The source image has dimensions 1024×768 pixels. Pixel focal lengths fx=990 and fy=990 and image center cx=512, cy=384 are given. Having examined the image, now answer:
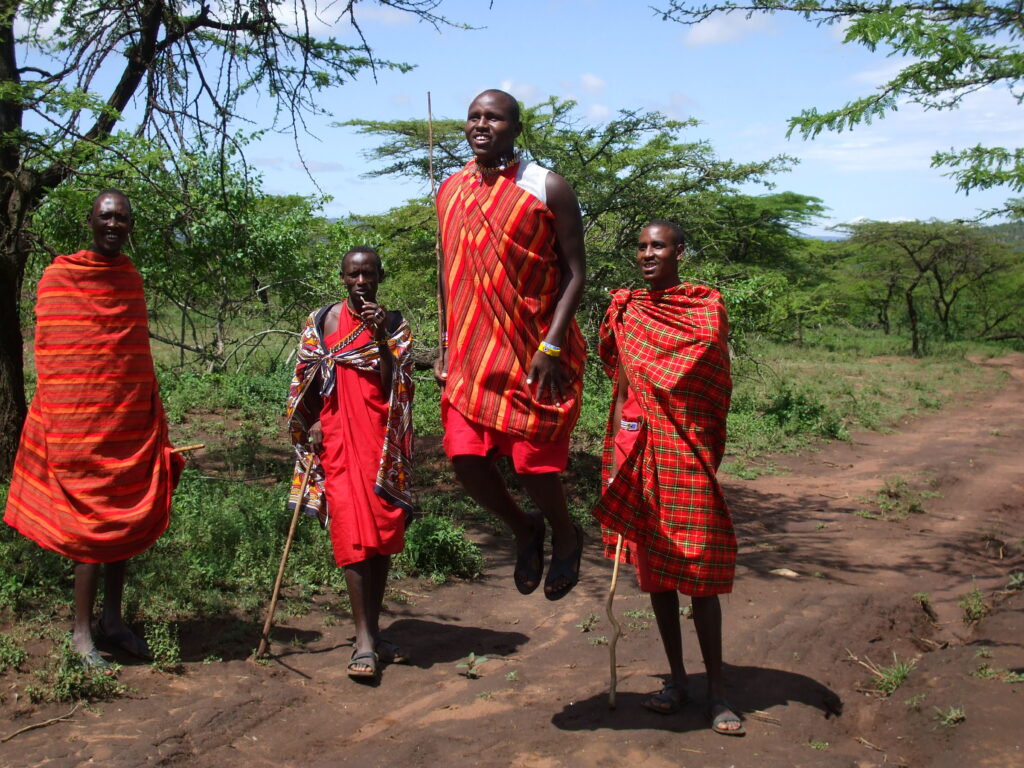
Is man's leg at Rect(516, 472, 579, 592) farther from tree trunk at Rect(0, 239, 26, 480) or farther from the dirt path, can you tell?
tree trunk at Rect(0, 239, 26, 480)

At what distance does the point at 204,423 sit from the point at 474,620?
14.8 feet

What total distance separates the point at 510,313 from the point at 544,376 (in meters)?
0.26

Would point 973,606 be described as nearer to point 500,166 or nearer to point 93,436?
point 500,166

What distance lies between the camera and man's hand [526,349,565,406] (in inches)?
141

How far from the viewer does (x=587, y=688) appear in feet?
14.0

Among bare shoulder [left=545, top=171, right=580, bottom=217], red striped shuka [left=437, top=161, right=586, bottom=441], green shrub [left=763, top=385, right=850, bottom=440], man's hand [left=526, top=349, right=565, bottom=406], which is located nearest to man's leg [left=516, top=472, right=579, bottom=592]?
red striped shuka [left=437, top=161, right=586, bottom=441]

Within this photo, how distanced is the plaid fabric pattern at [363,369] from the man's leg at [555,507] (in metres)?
0.87

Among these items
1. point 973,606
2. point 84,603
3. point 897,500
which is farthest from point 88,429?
point 897,500

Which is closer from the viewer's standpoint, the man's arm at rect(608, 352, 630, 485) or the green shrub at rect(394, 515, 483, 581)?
the man's arm at rect(608, 352, 630, 485)

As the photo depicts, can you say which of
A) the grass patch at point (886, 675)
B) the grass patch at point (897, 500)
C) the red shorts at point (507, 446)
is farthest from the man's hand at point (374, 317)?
the grass patch at point (897, 500)

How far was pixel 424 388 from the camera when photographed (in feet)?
35.6

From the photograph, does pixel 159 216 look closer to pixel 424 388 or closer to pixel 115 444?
pixel 115 444

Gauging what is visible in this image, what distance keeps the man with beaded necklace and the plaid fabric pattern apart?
0.75 m

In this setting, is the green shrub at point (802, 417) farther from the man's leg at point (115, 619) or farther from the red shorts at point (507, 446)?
the man's leg at point (115, 619)
